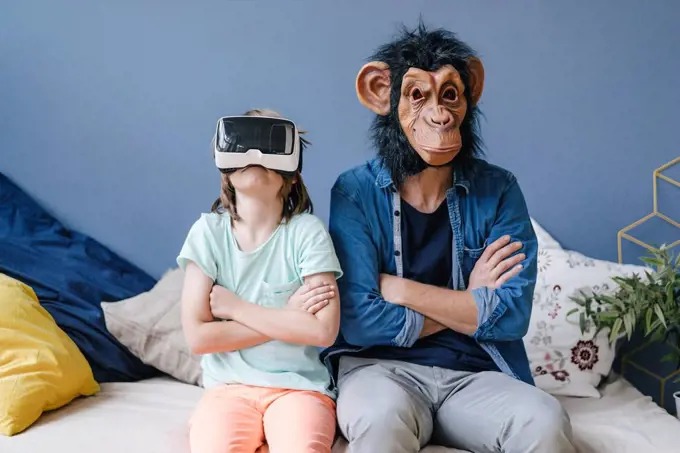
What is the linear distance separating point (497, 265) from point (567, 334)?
0.51 m

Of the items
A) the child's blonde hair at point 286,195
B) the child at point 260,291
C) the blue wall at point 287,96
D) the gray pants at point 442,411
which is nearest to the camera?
the gray pants at point 442,411

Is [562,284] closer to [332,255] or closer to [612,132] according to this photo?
[612,132]

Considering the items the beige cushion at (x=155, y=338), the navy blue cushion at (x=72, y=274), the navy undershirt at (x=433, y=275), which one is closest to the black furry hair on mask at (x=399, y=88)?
the navy undershirt at (x=433, y=275)

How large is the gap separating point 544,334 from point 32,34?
1.77 meters

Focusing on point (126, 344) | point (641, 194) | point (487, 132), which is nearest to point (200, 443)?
point (126, 344)

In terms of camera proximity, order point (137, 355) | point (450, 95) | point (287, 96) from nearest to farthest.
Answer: point (450, 95) → point (137, 355) → point (287, 96)

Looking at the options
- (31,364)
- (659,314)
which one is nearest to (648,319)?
(659,314)

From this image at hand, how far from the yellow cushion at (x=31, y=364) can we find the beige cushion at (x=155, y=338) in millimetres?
174

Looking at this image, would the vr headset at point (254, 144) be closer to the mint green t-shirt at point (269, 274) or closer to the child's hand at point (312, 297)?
the mint green t-shirt at point (269, 274)

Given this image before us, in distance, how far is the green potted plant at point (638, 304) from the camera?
1859 mm

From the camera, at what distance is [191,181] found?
233cm

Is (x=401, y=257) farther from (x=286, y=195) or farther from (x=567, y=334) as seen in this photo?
(x=567, y=334)

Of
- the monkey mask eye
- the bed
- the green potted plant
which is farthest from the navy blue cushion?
the green potted plant

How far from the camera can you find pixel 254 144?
1515mm
